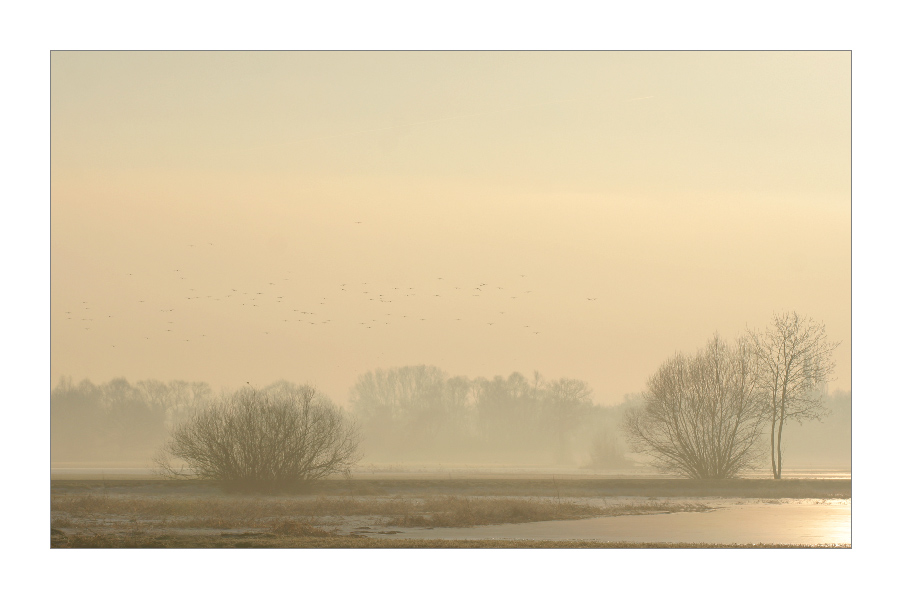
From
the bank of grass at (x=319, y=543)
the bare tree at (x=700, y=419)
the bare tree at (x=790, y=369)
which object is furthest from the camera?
the bare tree at (x=700, y=419)

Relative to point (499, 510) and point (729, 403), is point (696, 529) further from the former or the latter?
point (729, 403)

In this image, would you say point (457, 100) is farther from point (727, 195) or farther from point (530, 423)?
point (530, 423)

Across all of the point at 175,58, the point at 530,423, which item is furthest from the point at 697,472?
the point at 175,58

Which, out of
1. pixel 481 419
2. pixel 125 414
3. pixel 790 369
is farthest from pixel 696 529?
pixel 125 414

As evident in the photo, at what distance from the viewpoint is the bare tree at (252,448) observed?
20.3 m

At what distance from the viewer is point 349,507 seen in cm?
1934

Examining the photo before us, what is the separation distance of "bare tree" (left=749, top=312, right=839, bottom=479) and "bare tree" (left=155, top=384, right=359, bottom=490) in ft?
28.6

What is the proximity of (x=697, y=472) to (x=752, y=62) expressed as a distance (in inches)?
343

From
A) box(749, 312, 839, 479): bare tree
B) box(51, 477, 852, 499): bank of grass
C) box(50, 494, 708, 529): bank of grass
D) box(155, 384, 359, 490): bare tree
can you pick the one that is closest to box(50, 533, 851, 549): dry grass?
box(50, 494, 708, 529): bank of grass

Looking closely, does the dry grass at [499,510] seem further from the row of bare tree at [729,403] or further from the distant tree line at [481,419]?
the row of bare tree at [729,403]

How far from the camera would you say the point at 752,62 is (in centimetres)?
1973

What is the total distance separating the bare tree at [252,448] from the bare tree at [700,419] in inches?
253

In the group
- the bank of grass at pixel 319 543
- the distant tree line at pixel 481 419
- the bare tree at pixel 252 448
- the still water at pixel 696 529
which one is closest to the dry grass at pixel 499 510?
the still water at pixel 696 529

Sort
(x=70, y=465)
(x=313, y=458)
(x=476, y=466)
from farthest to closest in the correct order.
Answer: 1. (x=476, y=466)
2. (x=313, y=458)
3. (x=70, y=465)
